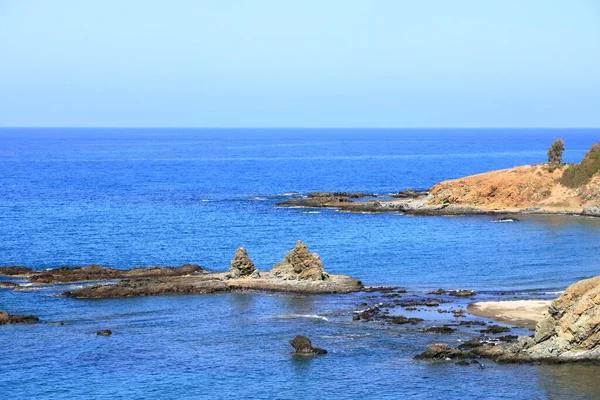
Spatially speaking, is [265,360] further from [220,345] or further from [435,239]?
[435,239]

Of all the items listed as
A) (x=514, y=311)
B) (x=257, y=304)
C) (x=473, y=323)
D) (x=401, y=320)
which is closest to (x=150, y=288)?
(x=257, y=304)

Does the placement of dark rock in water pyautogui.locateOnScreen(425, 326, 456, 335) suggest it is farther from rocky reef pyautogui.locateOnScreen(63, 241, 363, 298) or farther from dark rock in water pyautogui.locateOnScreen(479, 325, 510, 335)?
rocky reef pyautogui.locateOnScreen(63, 241, 363, 298)

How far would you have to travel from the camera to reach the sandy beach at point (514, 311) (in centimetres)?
6278

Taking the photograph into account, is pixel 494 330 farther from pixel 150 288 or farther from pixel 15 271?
pixel 15 271

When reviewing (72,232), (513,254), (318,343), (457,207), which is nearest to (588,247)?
(513,254)

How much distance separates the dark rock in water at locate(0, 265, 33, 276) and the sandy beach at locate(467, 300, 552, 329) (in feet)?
133

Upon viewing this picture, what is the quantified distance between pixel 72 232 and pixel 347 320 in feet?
177

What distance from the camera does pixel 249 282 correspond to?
76812 millimetres

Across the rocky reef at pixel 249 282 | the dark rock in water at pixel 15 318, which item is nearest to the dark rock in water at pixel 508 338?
the rocky reef at pixel 249 282

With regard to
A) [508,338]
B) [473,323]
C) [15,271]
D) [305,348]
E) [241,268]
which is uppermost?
[241,268]

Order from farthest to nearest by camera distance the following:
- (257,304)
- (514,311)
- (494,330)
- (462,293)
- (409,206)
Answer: (409,206)
(462,293)
(257,304)
(514,311)
(494,330)

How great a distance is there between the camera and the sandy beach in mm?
62781

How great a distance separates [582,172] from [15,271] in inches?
3065

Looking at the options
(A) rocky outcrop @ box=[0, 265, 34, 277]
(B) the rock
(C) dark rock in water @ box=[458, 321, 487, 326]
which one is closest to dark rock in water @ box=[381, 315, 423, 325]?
(C) dark rock in water @ box=[458, 321, 487, 326]
